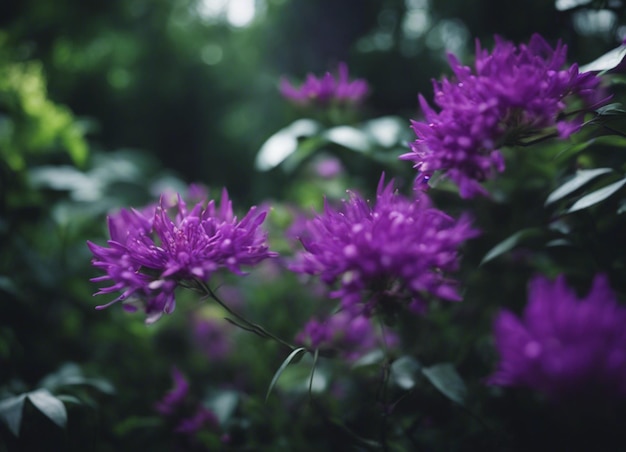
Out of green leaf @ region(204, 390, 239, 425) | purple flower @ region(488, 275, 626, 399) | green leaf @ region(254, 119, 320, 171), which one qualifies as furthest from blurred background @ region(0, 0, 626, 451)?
purple flower @ region(488, 275, 626, 399)

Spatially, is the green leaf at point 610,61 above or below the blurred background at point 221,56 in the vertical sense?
below

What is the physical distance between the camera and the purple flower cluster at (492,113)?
1.50 ft

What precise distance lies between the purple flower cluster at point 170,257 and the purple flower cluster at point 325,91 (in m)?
0.54

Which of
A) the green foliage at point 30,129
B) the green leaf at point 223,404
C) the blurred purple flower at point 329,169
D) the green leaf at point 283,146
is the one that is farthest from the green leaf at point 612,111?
the green foliage at point 30,129

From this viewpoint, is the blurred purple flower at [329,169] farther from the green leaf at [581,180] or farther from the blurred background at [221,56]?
the green leaf at [581,180]

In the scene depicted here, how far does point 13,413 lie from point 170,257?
36 centimetres

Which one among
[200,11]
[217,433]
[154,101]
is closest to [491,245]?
[217,433]

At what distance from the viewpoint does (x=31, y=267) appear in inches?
43.1

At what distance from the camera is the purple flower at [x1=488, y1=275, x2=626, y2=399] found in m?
0.36

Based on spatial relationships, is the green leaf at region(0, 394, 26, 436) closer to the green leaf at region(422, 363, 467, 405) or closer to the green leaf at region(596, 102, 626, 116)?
the green leaf at region(422, 363, 467, 405)

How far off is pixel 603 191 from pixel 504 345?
0.24m

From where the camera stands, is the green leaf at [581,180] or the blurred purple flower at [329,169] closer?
the green leaf at [581,180]

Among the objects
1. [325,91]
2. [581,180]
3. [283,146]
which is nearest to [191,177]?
[325,91]

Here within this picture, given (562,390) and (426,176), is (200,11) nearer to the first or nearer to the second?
(426,176)
